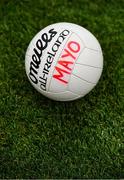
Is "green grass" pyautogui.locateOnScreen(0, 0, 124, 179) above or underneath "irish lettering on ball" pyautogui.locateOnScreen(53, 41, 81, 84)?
underneath

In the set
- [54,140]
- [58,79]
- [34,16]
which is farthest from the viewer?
[34,16]

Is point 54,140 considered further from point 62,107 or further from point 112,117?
point 112,117

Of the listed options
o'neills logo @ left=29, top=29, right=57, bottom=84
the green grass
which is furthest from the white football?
the green grass

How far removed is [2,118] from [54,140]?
0.55 m

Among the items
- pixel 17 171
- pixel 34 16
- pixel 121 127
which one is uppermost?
pixel 34 16

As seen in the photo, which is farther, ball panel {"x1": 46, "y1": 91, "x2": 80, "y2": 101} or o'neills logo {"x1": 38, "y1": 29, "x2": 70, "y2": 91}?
ball panel {"x1": 46, "y1": 91, "x2": 80, "y2": 101}

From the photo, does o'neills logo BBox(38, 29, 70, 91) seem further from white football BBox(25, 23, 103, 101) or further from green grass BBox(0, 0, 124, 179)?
green grass BBox(0, 0, 124, 179)

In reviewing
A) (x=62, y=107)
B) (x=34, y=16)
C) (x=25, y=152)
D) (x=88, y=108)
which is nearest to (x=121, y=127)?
(x=88, y=108)

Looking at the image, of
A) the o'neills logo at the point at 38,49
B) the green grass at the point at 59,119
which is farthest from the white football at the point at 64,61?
the green grass at the point at 59,119

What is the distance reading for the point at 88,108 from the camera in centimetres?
378

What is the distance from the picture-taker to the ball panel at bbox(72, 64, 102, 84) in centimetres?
334

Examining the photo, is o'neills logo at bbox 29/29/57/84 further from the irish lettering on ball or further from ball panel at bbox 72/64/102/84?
ball panel at bbox 72/64/102/84

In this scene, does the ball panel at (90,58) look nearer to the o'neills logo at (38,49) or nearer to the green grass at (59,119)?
the o'neills logo at (38,49)

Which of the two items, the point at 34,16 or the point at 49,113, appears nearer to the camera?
the point at 49,113
